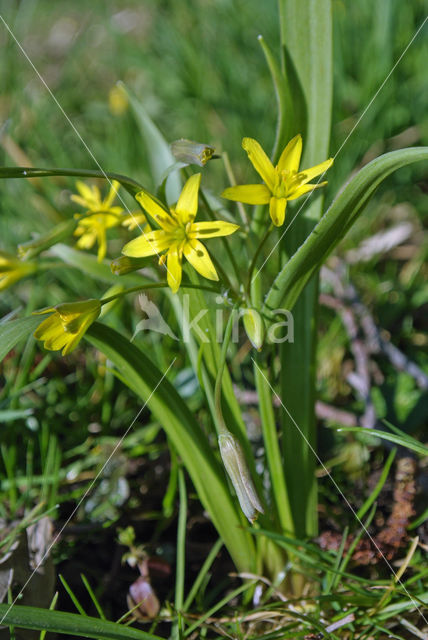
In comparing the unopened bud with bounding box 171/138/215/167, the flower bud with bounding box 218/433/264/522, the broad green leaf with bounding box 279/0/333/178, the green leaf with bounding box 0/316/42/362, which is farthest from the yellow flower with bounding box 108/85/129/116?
the flower bud with bounding box 218/433/264/522

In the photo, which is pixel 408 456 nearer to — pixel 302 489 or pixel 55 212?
pixel 302 489

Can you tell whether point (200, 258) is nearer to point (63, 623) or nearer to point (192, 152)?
point (192, 152)

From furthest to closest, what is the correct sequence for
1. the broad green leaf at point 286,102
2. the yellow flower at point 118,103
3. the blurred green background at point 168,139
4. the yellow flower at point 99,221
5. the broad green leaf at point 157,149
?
1. the yellow flower at point 118,103
2. the blurred green background at point 168,139
3. the broad green leaf at point 157,149
4. the yellow flower at point 99,221
5. the broad green leaf at point 286,102

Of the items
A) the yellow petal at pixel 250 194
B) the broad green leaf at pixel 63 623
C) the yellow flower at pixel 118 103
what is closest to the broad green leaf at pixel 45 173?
the yellow petal at pixel 250 194

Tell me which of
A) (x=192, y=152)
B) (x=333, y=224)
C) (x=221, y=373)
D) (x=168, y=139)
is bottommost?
(x=221, y=373)

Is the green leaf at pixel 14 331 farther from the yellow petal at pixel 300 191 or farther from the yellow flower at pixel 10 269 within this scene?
the yellow petal at pixel 300 191

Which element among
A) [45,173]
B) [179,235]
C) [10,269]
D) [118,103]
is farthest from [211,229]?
[118,103]

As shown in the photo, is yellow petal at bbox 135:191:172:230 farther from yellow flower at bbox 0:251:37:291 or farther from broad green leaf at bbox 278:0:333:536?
yellow flower at bbox 0:251:37:291
